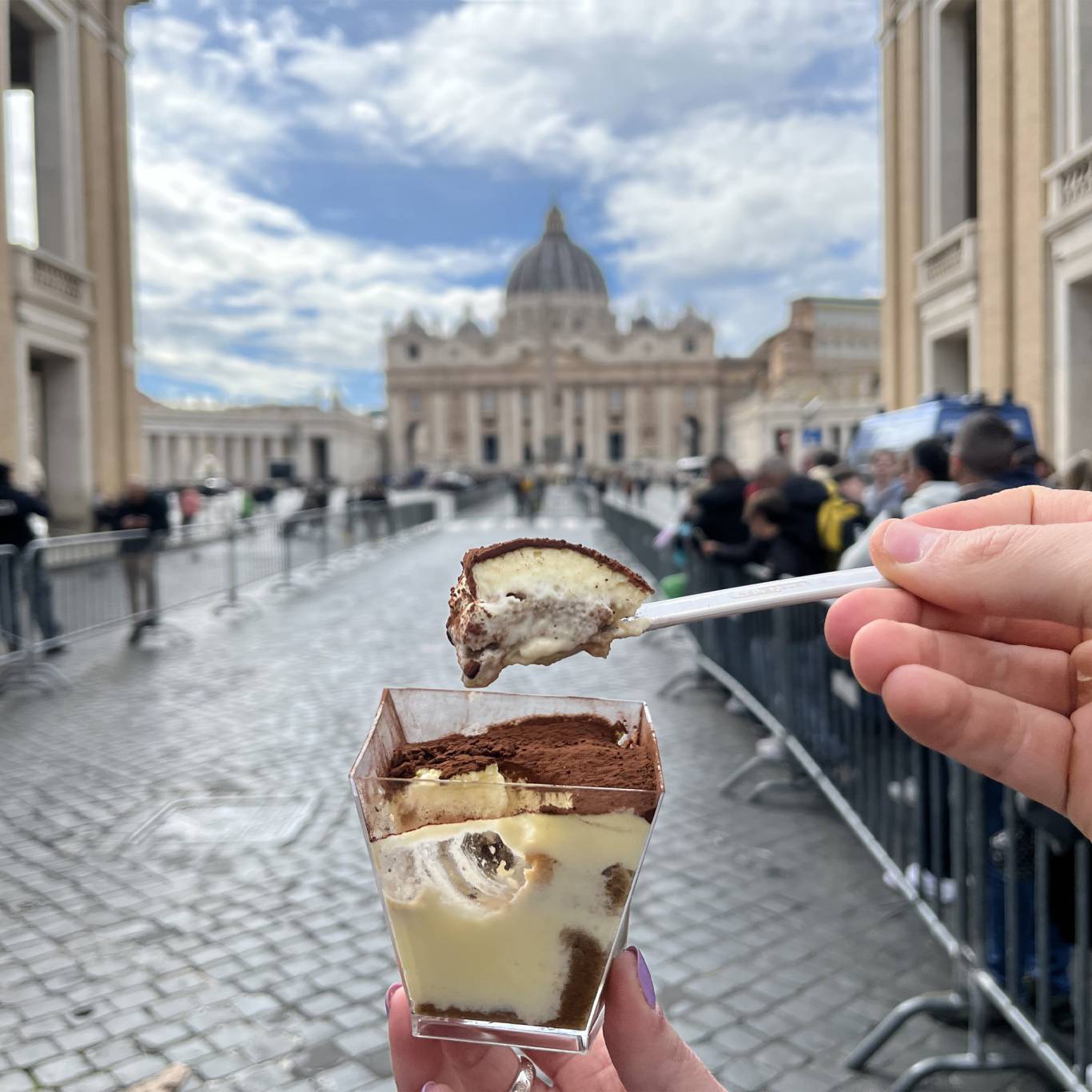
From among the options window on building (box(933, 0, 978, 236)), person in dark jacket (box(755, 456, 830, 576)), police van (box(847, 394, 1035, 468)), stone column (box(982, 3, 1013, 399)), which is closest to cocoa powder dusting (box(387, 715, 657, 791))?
person in dark jacket (box(755, 456, 830, 576))

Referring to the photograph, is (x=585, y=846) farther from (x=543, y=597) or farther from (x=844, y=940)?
(x=844, y=940)

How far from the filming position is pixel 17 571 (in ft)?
25.7

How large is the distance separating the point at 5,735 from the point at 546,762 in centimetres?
650

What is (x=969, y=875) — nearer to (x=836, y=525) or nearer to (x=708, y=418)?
(x=836, y=525)

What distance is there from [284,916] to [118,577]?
6.72m

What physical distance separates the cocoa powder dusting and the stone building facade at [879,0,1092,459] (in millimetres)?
12627

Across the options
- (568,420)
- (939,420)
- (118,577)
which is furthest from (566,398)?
(118,577)

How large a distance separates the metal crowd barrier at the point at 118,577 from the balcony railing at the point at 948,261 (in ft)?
37.4

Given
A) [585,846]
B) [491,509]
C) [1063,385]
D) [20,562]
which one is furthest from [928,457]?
[491,509]

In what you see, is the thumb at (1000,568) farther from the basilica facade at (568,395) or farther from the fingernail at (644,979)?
the basilica facade at (568,395)

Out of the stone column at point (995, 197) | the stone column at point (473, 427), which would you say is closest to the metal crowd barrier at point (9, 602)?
the stone column at point (995, 197)

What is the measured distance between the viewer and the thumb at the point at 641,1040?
3.59ft

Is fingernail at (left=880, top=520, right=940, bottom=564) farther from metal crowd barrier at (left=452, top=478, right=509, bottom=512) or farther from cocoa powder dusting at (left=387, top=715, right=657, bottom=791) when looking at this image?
metal crowd barrier at (left=452, top=478, right=509, bottom=512)

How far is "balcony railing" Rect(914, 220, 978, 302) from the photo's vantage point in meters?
15.2
